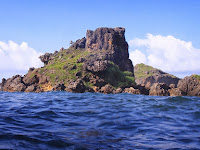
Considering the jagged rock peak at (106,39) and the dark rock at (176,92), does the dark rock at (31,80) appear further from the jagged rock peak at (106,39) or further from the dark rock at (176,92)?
the dark rock at (176,92)

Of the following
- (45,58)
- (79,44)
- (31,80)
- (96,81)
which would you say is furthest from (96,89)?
(79,44)

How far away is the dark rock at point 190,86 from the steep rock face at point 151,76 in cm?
9484

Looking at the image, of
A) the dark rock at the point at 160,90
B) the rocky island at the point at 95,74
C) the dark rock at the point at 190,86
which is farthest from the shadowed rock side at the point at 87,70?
the dark rock at the point at 190,86

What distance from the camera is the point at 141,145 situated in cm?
520

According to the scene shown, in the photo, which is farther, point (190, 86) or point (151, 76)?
point (151, 76)

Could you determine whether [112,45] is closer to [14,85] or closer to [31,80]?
[31,80]

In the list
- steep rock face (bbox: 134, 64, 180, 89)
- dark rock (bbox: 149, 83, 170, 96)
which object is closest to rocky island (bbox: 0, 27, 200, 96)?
dark rock (bbox: 149, 83, 170, 96)

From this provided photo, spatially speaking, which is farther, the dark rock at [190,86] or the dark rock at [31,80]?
the dark rock at [31,80]

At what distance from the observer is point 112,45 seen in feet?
358

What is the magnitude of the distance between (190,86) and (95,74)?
121 ft

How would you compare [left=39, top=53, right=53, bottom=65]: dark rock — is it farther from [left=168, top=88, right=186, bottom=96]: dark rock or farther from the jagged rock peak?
[left=168, top=88, right=186, bottom=96]: dark rock

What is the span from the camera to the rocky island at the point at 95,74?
5666 cm

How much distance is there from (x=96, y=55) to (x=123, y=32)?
85.8ft

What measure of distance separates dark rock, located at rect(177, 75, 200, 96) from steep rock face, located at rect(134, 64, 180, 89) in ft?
311
